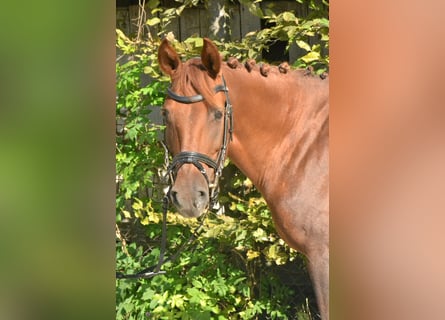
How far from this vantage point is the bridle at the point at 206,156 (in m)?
1.53

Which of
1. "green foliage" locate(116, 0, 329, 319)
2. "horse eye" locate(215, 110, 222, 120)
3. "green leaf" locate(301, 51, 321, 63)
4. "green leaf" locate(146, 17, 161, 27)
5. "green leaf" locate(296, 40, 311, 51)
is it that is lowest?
"green foliage" locate(116, 0, 329, 319)

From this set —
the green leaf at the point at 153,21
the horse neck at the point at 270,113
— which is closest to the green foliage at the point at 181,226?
the green leaf at the point at 153,21

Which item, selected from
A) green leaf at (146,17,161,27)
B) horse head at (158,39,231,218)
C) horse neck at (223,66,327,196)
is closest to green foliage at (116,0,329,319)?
green leaf at (146,17,161,27)

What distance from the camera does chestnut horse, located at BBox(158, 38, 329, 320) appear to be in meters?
1.55

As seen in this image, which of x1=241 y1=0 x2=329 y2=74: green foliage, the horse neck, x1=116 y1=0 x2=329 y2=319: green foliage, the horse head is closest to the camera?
the horse head

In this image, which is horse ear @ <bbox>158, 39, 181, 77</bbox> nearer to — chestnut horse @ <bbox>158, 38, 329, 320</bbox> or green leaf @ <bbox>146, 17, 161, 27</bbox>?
chestnut horse @ <bbox>158, 38, 329, 320</bbox>

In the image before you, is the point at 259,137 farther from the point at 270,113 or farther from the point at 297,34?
the point at 297,34

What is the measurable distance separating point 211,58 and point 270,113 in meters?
0.27

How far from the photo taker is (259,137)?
1706 mm

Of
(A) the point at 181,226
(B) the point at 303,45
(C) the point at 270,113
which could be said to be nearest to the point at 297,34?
(B) the point at 303,45

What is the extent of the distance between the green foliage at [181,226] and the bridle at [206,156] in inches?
20.6
